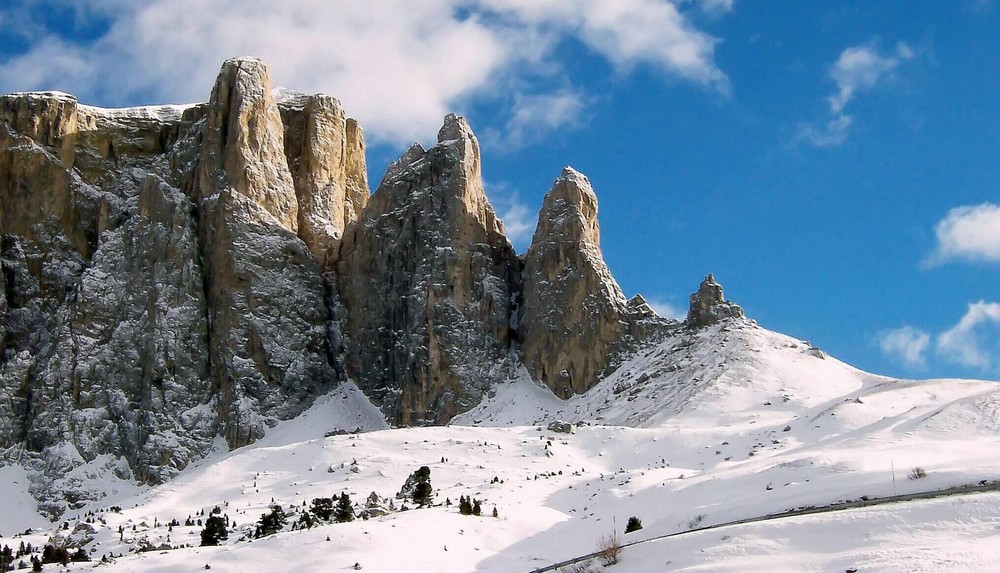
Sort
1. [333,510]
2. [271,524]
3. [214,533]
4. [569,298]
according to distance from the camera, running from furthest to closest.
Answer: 1. [569,298]
2. [333,510]
3. [271,524]
4. [214,533]

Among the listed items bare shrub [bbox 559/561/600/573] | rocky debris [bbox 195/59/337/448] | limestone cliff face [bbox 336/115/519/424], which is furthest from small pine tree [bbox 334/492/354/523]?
rocky debris [bbox 195/59/337/448]

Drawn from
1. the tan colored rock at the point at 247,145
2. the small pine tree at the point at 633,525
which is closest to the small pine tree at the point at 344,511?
the small pine tree at the point at 633,525

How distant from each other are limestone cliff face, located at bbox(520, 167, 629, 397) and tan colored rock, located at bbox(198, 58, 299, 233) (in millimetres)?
19323

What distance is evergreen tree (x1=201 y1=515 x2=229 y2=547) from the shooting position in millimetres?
31344

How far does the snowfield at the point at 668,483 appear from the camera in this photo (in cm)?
2075

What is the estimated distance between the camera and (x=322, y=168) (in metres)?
92.0

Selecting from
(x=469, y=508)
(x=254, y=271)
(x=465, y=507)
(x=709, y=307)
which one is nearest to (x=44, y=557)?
(x=465, y=507)

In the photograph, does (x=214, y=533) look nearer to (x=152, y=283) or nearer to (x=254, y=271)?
(x=254, y=271)

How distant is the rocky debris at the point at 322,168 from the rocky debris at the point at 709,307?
28.6 meters

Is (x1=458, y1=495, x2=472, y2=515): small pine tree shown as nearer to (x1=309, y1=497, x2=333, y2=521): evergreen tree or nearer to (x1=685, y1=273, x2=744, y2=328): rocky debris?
(x1=309, y1=497, x2=333, y2=521): evergreen tree

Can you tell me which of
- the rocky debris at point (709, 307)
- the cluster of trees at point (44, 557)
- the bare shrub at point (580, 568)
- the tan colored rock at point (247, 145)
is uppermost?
the tan colored rock at point (247, 145)

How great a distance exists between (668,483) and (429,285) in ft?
146

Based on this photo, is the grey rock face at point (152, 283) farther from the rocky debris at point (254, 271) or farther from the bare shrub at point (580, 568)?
the bare shrub at point (580, 568)

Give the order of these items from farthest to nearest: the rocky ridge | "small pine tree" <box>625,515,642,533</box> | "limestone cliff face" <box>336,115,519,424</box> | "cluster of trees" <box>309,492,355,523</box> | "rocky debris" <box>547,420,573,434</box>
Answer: "limestone cliff face" <box>336,115,519,424</box>
the rocky ridge
"rocky debris" <box>547,420,573,434</box>
"cluster of trees" <box>309,492,355,523</box>
"small pine tree" <box>625,515,642,533</box>
